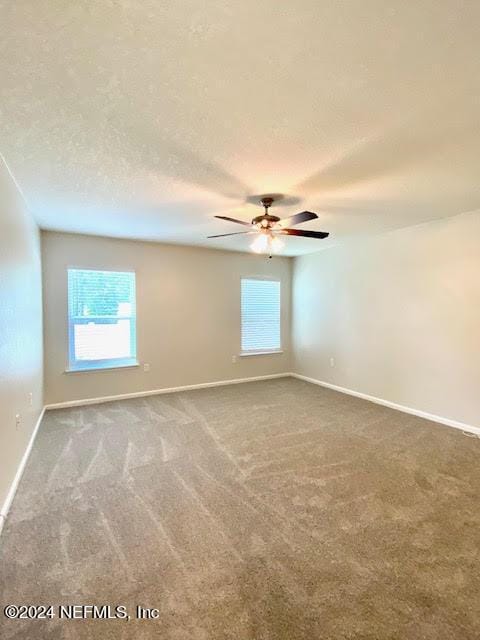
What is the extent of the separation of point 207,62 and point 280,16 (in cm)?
35

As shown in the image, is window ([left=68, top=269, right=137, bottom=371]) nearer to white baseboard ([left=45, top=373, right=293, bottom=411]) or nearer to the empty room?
the empty room

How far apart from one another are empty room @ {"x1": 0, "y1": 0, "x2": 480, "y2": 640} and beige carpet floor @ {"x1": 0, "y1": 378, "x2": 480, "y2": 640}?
0.05 feet

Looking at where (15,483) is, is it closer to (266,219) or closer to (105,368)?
(105,368)

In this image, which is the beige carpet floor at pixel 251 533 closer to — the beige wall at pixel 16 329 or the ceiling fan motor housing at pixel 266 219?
the beige wall at pixel 16 329

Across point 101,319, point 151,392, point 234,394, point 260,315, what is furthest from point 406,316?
point 101,319

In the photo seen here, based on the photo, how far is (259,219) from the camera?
296cm

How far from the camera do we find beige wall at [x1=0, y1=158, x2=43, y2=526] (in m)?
2.15

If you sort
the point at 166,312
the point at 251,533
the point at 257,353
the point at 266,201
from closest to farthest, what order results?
the point at 251,533 < the point at 266,201 < the point at 166,312 < the point at 257,353

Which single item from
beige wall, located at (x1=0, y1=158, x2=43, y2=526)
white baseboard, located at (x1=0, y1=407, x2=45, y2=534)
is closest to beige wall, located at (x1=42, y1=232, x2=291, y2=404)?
beige wall, located at (x1=0, y1=158, x2=43, y2=526)

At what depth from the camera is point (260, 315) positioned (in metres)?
6.01

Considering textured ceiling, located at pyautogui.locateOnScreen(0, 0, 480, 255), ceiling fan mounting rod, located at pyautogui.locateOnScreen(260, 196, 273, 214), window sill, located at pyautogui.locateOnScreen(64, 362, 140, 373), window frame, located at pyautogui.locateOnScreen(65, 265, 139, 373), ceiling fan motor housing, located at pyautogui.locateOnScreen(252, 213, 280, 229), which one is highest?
textured ceiling, located at pyautogui.locateOnScreen(0, 0, 480, 255)

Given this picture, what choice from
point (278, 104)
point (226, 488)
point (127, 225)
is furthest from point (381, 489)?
point (127, 225)

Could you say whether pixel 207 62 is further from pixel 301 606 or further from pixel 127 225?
pixel 127 225

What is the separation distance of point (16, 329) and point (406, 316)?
14.2 feet
